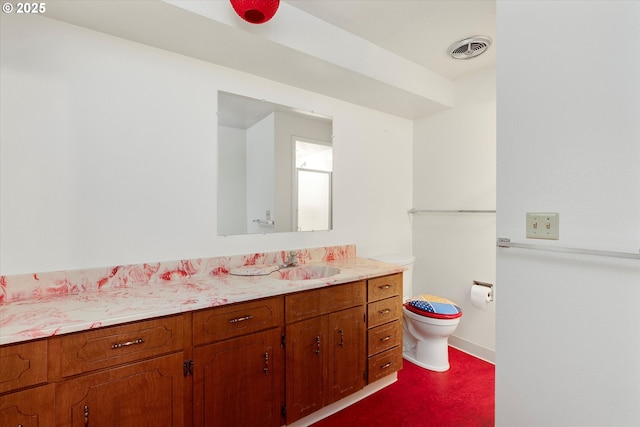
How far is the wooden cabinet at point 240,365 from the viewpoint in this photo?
1.29 metres

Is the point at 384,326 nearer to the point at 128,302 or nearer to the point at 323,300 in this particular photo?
the point at 323,300

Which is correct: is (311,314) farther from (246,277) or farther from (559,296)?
(559,296)

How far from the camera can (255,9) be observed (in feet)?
4.34

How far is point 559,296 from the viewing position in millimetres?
1067

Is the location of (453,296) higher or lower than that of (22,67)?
lower

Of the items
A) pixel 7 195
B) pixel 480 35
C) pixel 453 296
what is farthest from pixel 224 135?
pixel 453 296

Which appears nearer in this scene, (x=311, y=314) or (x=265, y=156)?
(x=311, y=314)

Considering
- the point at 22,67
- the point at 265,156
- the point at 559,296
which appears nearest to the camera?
the point at 559,296

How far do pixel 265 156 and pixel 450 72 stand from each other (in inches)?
71.0

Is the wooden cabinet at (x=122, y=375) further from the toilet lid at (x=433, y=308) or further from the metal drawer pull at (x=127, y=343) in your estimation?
the toilet lid at (x=433, y=308)

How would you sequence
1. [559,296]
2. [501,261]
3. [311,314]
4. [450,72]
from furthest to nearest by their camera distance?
[450,72] < [311,314] < [501,261] < [559,296]

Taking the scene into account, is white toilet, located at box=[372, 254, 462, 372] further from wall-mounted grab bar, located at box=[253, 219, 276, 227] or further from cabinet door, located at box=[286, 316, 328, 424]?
wall-mounted grab bar, located at box=[253, 219, 276, 227]

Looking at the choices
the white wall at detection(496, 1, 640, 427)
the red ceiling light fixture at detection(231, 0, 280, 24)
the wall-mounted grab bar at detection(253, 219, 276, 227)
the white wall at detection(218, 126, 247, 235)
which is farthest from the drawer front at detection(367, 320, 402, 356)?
the red ceiling light fixture at detection(231, 0, 280, 24)

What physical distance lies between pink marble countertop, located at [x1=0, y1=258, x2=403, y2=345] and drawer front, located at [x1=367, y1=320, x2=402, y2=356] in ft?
1.53
